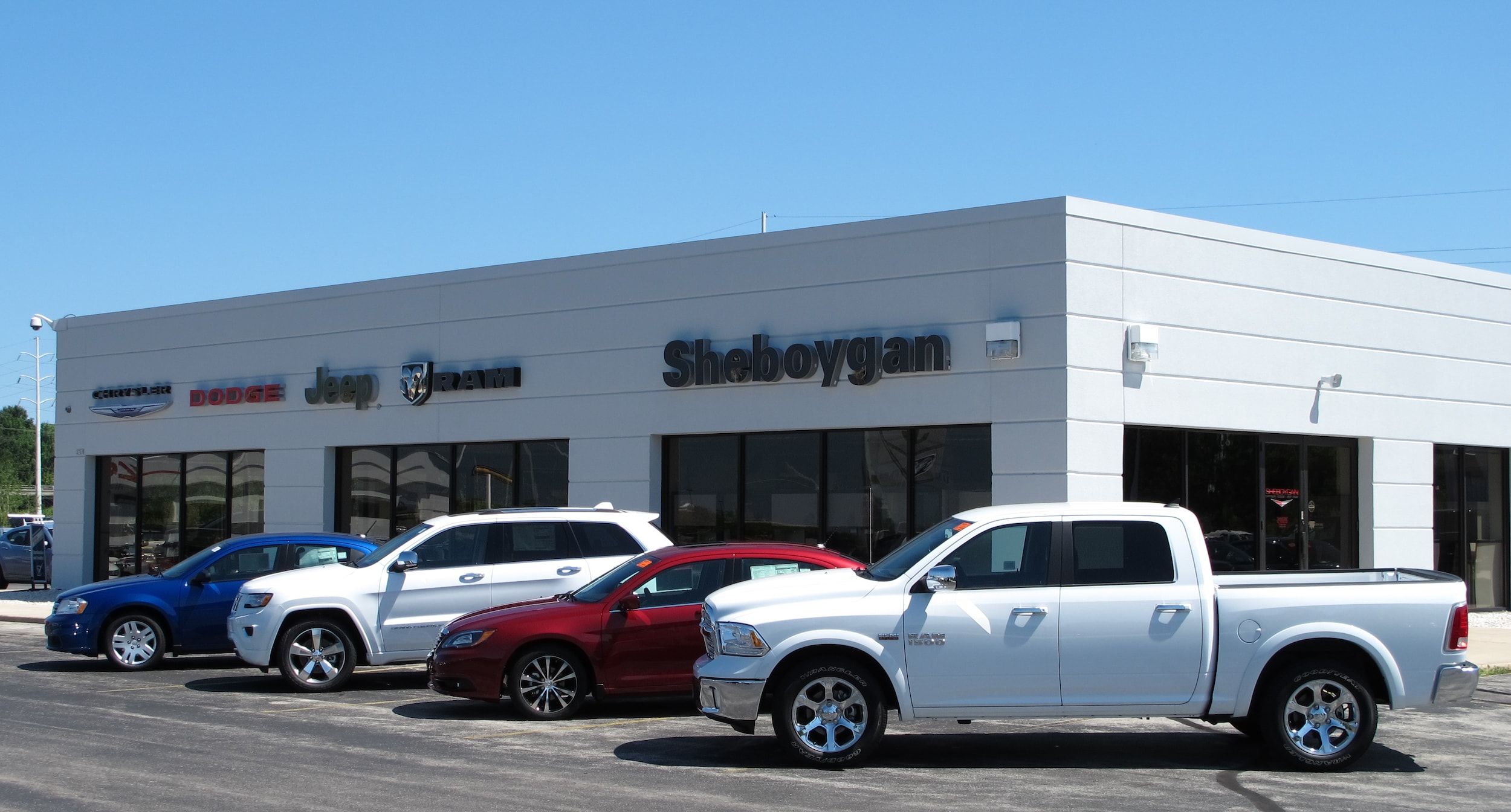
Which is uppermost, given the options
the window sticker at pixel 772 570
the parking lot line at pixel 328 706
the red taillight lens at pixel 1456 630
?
the window sticker at pixel 772 570

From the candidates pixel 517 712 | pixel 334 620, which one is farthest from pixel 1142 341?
pixel 334 620

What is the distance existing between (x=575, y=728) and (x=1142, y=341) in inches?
380

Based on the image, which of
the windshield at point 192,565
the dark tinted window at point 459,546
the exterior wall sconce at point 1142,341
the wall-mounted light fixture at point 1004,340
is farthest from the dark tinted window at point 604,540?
the exterior wall sconce at point 1142,341

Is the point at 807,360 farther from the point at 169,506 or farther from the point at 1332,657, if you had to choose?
the point at 169,506

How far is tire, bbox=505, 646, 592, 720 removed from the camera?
11938 mm

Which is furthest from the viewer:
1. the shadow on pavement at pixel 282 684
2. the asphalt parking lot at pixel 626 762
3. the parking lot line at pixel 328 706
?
the shadow on pavement at pixel 282 684

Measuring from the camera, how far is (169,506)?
1112 inches

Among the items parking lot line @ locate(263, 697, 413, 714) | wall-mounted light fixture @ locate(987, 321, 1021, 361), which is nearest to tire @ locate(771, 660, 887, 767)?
parking lot line @ locate(263, 697, 413, 714)

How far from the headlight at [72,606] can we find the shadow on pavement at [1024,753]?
8.21m

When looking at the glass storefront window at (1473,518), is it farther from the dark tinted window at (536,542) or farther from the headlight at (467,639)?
the headlight at (467,639)

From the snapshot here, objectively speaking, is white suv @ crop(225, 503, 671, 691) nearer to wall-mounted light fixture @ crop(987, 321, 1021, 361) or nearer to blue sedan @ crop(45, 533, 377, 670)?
blue sedan @ crop(45, 533, 377, 670)

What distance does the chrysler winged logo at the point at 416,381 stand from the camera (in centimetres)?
2359

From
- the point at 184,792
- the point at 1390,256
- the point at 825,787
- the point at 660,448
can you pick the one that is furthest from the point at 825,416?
the point at 184,792

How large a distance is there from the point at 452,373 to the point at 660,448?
14.3ft
